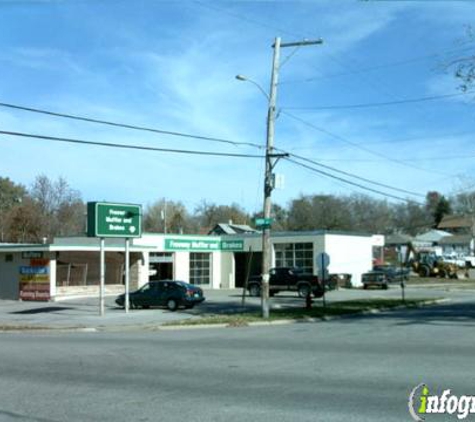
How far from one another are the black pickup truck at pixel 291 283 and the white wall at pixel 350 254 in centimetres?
918

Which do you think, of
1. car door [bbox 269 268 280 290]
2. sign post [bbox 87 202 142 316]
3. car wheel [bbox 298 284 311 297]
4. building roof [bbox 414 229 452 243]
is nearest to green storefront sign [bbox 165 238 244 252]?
car door [bbox 269 268 280 290]

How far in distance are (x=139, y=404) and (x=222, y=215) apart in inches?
3946

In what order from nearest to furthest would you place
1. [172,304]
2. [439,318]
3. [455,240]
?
[439,318] → [172,304] → [455,240]

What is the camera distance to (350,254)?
52188 millimetres

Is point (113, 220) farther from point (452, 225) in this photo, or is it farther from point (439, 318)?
point (452, 225)

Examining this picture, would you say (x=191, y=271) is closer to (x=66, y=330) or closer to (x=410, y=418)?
(x=66, y=330)

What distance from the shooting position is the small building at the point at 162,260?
39.9 meters

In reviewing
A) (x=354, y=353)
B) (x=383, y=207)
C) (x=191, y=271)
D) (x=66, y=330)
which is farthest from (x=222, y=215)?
(x=354, y=353)

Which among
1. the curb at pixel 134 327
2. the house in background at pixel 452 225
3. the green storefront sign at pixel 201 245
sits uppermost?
the house in background at pixel 452 225

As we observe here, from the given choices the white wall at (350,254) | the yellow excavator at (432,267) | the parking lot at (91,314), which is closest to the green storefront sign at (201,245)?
the white wall at (350,254)

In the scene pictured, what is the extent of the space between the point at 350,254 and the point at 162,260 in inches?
578

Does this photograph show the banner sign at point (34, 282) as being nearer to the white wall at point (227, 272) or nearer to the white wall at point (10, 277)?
the white wall at point (10, 277)

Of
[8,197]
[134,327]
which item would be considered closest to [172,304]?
[134,327]

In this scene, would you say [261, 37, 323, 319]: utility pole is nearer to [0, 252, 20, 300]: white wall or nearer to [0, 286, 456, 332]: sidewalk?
[0, 286, 456, 332]: sidewalk
